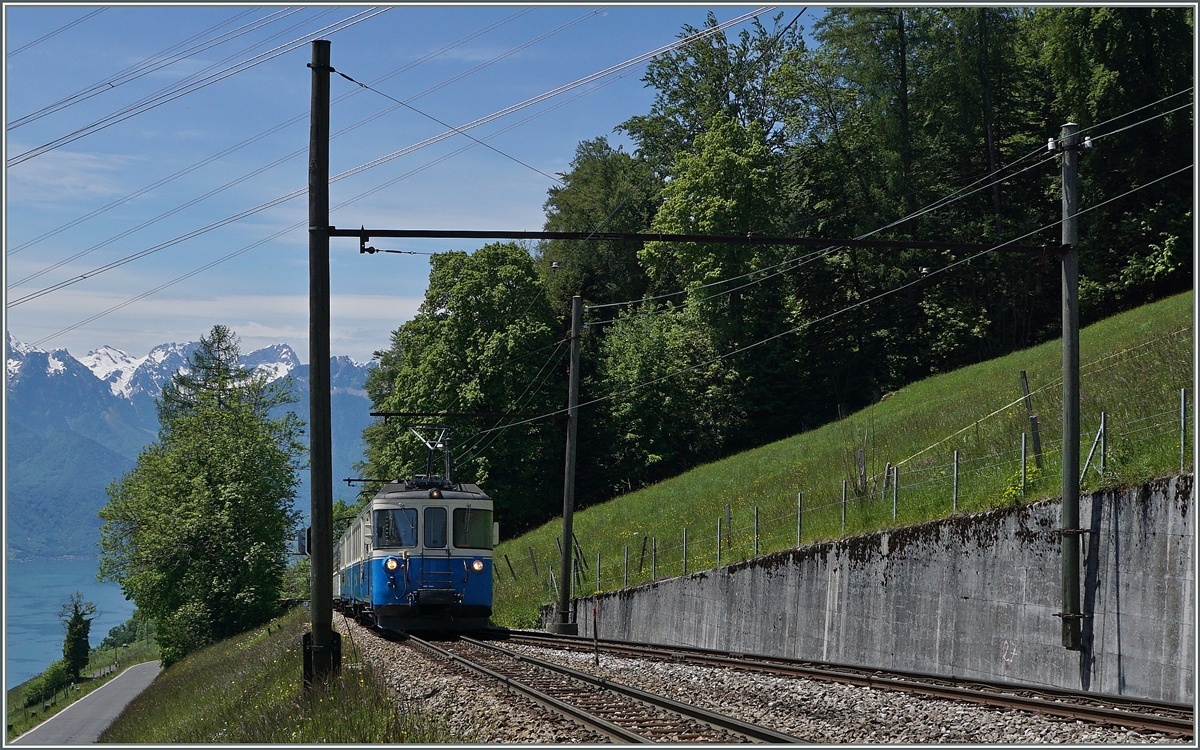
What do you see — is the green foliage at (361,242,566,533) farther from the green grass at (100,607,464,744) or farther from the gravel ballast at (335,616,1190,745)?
the gravel ballast at (335,616,1190,745)

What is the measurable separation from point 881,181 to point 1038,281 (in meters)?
9.17

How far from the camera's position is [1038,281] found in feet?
167

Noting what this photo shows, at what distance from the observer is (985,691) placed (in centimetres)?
1252

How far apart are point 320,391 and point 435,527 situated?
1003cm

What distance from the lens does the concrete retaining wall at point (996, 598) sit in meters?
13.9

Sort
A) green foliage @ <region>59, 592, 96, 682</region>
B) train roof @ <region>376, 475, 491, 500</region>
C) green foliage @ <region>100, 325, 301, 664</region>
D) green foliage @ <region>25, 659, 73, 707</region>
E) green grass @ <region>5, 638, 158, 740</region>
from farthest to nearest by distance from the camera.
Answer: green foliage @ <region>59, 592, 96, 682</region>
green foliage @ <region>25, 659, 73, 707</region>
green grass @ <region>5, 638, 158, 740</region>
green foliage @ <region>100, 325, 301, 664</region>
train roof @ <region>376, 475, 491, 500</region>

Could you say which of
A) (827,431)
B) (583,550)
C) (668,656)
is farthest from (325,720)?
(827,431)

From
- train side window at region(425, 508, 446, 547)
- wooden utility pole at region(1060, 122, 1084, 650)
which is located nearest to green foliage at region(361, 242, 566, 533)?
train side window at region(425, 508, 446, 547)

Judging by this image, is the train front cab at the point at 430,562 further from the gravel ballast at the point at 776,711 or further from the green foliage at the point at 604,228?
the green foliage at the point at 604,228

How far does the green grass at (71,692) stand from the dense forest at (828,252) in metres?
43.2

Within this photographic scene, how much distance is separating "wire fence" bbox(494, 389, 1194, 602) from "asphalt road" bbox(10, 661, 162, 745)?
51.7 m

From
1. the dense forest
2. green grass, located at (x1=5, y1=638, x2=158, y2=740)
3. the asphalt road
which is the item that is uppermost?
the dense forest

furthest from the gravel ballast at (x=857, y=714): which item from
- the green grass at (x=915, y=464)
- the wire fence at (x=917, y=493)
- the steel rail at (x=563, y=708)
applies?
the green grass at (x=915, y=464)

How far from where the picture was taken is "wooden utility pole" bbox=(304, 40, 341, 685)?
574 inches
